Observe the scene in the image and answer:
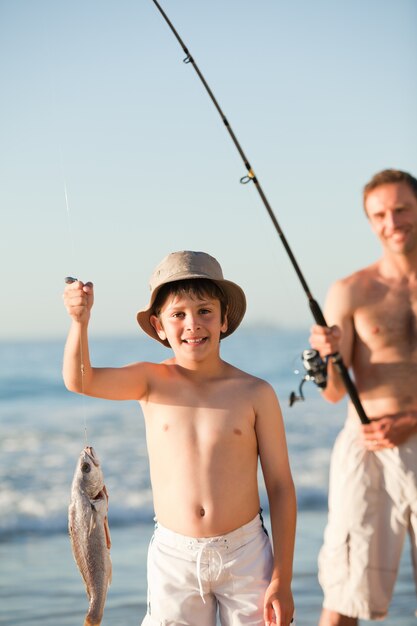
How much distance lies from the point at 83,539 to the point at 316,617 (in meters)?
2.17

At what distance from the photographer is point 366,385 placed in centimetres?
304

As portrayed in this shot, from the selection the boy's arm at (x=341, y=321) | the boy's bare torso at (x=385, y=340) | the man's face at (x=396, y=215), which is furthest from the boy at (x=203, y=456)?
the man's face at (x=396, y=215)

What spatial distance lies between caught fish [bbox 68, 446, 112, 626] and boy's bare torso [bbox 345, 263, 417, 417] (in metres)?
0.85

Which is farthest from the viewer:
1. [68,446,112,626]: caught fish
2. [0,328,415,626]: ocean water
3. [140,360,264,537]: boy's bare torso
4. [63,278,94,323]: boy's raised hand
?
[0,328,415,626]: ocean water

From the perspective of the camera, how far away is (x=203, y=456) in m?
3.00

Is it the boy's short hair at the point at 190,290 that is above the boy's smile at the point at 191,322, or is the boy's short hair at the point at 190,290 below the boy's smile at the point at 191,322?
above

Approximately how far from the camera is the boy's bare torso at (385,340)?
2994mm

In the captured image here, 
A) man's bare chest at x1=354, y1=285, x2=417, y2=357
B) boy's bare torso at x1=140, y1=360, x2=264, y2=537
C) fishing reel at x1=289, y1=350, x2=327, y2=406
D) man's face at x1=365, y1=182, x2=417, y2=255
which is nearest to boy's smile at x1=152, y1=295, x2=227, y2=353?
boy's bare torso at x1=140, y1=360, x2=264, y2=537

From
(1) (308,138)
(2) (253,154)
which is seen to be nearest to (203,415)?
(2) (253,154)

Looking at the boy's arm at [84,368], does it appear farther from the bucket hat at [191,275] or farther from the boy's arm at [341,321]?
the boy's arm at [341,321]

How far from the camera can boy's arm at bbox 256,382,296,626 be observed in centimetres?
290

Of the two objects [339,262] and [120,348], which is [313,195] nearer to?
[339,262]

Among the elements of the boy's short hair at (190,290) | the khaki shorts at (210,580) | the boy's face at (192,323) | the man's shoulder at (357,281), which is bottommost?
the khaki shorts at (210,580)

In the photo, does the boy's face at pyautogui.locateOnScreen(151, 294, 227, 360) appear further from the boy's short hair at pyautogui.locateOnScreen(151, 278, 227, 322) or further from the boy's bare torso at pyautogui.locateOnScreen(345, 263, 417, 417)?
the boy's bare torso at pyautogui.locateOnScreen(345, 263, 417, 417)
